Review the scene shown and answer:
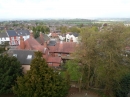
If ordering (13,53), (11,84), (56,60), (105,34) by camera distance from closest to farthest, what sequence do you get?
(105,34) → (11,84) → (13,53) → (56,60)

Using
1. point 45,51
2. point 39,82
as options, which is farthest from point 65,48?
point 39,82

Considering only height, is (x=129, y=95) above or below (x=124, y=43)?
below

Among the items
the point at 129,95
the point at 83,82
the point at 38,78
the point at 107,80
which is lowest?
the point at 129,95

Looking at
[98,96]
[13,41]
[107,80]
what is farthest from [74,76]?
[13,41]

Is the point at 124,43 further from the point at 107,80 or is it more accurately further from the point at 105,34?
the point at 107,80

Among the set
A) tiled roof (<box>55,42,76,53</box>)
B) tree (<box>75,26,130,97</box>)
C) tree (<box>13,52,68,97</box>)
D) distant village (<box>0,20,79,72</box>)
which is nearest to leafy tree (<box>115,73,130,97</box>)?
tree (<box>75,26,130,97</box>)

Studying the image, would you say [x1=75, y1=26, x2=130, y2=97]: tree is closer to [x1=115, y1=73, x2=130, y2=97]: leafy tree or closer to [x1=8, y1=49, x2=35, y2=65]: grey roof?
[x1=115, y1=73, x2=130, y2=97]: leafy tree

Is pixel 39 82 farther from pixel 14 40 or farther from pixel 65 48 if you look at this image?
pixel 14 40

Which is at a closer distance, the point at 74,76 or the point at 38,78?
the point at 38,78
